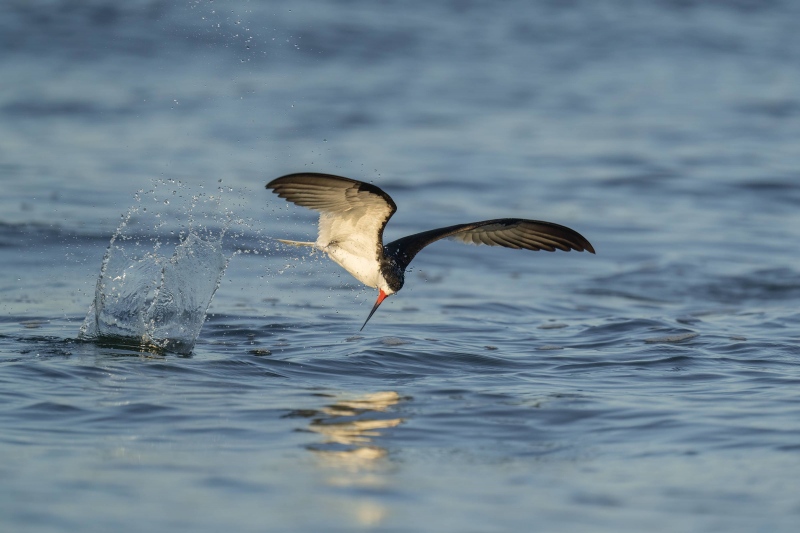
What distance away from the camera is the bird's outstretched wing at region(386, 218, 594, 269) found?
6.93 m

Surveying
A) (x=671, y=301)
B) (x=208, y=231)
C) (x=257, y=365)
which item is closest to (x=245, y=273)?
(x=208, y=231)

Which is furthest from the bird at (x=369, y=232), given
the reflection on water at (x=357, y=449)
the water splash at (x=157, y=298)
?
the water splash at (x=157, y=298)

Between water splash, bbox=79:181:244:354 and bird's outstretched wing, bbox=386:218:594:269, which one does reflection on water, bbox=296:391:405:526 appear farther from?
water splash, bbox=79:181:244:354

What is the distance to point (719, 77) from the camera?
1984 cm

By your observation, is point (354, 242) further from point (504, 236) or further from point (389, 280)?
point (504, 236)

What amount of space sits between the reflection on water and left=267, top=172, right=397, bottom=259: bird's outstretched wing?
1.04 m

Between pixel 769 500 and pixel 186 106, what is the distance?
13.0 meters

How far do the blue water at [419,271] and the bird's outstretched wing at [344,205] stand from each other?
81cm

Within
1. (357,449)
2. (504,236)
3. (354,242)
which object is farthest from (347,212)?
(357,449)

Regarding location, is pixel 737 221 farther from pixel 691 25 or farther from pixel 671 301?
pixel 691 25

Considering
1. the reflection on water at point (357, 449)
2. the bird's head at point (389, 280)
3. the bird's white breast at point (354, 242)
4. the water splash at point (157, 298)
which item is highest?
the bird's white breast at point (354, 242)

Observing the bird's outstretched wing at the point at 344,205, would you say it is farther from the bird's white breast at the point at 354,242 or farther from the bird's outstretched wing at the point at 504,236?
the bird's outstretched wing at the point at 504,236

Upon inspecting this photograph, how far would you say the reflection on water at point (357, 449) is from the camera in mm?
4277

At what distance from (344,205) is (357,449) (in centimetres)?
183
